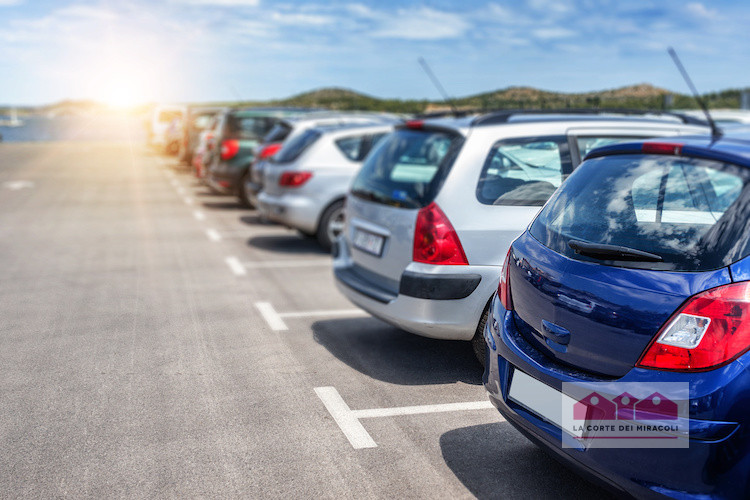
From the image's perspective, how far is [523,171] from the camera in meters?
4.89

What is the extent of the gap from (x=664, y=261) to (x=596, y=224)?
41cm

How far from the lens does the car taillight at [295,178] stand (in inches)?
379

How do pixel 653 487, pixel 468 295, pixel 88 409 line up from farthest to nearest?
pixel 468 295 < pixel 88 409 < pixel 653 487

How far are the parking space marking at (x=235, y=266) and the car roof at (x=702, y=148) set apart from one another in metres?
5.56

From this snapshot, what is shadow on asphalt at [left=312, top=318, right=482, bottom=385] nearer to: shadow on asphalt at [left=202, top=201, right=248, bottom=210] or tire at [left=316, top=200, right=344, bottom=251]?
tire at [left=316, top=200, right=344, bottom=251]

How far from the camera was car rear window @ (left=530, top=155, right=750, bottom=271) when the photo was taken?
2658 millimetres

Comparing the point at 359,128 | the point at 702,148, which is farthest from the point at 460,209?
the point at 359,128

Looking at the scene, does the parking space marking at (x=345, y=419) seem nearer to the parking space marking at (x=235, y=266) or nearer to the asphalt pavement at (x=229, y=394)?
the asphalt pavement at (x=229, y=394)

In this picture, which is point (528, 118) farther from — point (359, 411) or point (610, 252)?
point (610, 252)

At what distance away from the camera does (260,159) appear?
11.8 metres

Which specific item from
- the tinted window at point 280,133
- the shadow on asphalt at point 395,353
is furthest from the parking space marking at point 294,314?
the tinted window at point 280,133

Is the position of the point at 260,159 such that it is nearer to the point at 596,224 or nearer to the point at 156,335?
the point at 156,335

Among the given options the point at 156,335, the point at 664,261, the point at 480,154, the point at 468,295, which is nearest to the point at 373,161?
the point at 480,154

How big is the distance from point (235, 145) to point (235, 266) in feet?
18.8
